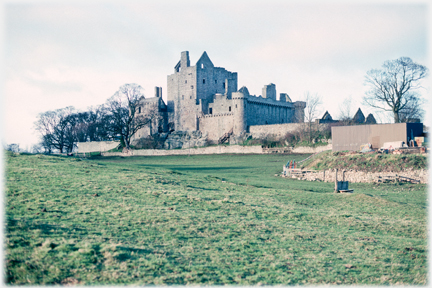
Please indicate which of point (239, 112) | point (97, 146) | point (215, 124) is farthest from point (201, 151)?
point (97, 146)

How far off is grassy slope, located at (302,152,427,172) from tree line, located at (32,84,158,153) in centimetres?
4193

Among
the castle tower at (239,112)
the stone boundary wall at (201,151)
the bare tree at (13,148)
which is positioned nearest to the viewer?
the bare tree at (13,148)

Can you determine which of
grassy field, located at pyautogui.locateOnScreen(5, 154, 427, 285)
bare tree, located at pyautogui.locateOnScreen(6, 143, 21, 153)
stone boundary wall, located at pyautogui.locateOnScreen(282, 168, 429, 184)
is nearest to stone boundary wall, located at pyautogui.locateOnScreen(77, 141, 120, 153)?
bare tree, located at pyautogui.locateOnScreen(6, 143, 21, 153)

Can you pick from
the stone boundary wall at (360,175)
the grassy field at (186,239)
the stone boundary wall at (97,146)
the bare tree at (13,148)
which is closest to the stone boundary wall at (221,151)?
the stone boundary wall at (97,146)

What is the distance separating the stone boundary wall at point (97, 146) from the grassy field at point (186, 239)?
62656 mm

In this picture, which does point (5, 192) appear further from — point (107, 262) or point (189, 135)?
point (189, 135)

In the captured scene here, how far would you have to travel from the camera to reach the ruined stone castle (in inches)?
2606

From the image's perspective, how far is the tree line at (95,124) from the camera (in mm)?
70375

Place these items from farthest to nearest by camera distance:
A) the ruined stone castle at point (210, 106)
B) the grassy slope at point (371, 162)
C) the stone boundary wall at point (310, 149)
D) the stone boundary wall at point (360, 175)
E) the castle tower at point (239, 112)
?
the ruined stone castle at point (210, 106) < the castle tower at point (239, 112) < the stone boundary wall at point (310, 149) < the grassy slope at point (371, 162) < the stone boundary wall at point (360, 175)

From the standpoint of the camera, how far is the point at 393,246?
29.7ft

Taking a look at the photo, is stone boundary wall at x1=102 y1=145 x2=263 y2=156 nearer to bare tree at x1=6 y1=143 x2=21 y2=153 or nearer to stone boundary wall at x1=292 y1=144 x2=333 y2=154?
stone boundary wall at x1=292 y1=144 x2=333 y2=154

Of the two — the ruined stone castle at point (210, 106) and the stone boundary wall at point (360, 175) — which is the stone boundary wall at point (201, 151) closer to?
the ruined stone castle at point (210, 106)

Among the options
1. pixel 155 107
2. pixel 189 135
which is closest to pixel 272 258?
pixel 189 135

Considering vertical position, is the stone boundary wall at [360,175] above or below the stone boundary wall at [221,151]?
below
